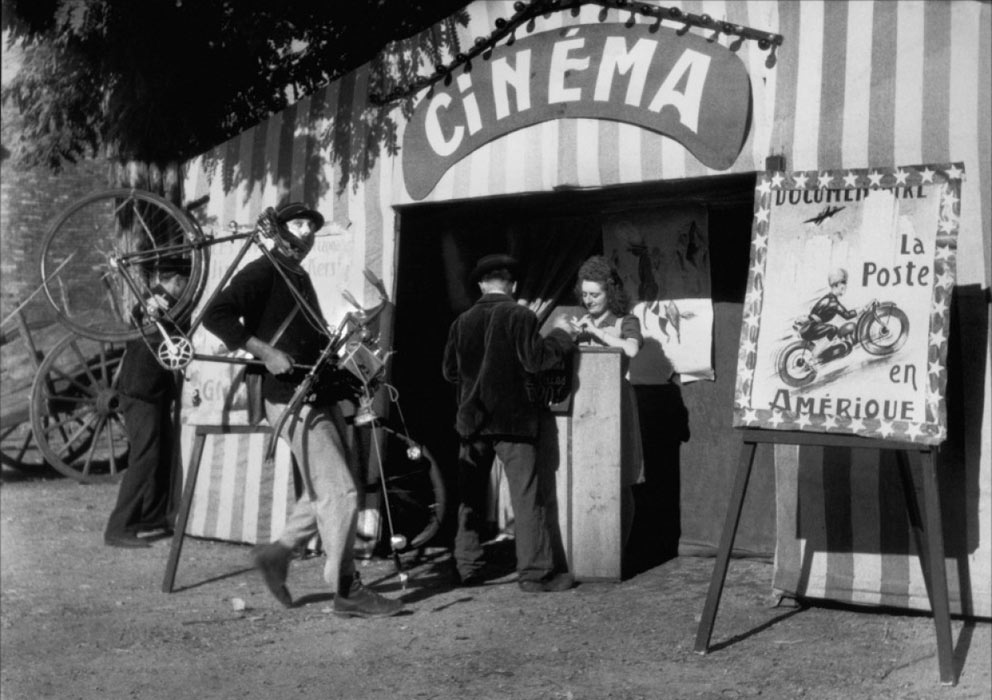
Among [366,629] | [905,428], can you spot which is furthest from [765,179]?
[366,629]

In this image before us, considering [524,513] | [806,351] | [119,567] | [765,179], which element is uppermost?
[765,179]

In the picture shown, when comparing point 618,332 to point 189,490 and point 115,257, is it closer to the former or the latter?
point 189,490

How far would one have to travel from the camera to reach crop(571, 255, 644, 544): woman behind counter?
7039 millimetres

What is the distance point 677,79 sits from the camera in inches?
258

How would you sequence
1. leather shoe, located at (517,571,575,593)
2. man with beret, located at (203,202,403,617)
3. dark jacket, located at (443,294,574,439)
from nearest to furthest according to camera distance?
man with beret, located at (203,202,403,617) → dark jacket, located at (443,294,574,439) → leather shoe, located at (517,571,575,593)

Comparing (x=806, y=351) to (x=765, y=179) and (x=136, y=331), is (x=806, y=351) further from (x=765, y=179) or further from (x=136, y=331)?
(x=136, y=331)

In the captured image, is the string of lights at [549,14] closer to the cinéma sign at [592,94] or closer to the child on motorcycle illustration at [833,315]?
the cinéma sign at [592,94]

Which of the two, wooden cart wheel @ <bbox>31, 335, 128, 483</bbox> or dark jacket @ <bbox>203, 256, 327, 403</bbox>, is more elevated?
dark jacket @ <bbox>203, 256, 327, 403</bbox>

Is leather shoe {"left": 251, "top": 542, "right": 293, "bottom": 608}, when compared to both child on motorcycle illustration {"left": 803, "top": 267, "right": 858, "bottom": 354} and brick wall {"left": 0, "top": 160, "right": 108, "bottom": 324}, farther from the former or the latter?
brick wall {"left": 0, "top": 160, "right": 108, "bottom": 324}

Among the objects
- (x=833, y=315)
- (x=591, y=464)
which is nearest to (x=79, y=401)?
(x=591, y=464)

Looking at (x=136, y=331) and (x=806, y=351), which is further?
(x=136, y=331)

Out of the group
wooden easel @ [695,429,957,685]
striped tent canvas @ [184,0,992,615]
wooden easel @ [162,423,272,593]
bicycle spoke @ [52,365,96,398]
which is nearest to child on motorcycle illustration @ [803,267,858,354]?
wooden easel @ [695,429,957,685]

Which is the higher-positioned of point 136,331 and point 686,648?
point 136,331

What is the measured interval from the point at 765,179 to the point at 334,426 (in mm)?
2428
